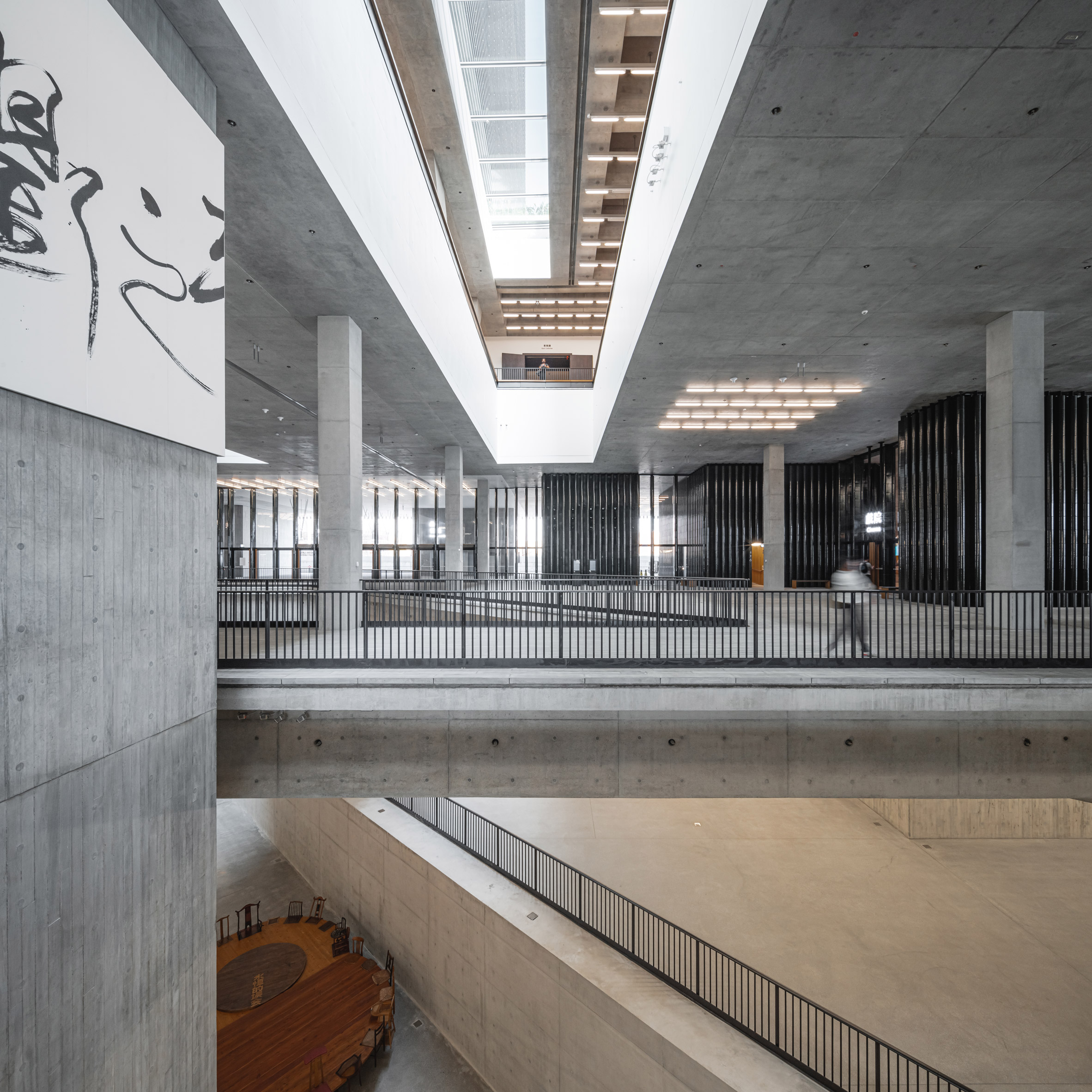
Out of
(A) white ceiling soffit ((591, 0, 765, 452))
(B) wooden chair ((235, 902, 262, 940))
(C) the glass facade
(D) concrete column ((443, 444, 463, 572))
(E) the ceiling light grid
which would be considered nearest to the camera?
(A) white ceiling soffit ((591, 0, 765, 452))

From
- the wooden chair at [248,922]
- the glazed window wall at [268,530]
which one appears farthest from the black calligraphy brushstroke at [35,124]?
the glazed window wall at [268,530]

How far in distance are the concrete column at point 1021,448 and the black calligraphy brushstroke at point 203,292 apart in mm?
16824

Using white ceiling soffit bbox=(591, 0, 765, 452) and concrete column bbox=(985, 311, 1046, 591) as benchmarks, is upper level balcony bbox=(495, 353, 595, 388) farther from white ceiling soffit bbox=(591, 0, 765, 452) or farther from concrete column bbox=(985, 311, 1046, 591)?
concrete column bbox=(985, 311, 1046, 591)

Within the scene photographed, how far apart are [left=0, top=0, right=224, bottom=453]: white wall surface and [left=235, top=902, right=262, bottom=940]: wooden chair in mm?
18611

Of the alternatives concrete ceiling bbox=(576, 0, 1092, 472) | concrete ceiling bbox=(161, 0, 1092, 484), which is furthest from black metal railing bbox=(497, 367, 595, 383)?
concrete ceiling bbox=(576, 0, 1092, 472)

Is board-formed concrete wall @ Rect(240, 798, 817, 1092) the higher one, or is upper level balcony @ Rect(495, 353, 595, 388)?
upper level balcony @ Rect(495, 353, 595, 388)

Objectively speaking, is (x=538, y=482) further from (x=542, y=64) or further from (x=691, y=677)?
(x=691, y=677)

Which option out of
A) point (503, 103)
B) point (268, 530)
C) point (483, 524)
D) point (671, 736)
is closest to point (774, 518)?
point (483, 524)

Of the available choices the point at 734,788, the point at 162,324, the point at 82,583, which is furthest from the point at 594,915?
the point at 162,324

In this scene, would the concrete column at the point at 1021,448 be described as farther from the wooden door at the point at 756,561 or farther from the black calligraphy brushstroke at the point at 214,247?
the wooden door at the point at 756,561

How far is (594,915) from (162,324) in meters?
13.2

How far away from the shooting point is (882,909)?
12.7 m

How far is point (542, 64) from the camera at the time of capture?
19.3 m

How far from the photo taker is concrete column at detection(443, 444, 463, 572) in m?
27.9
